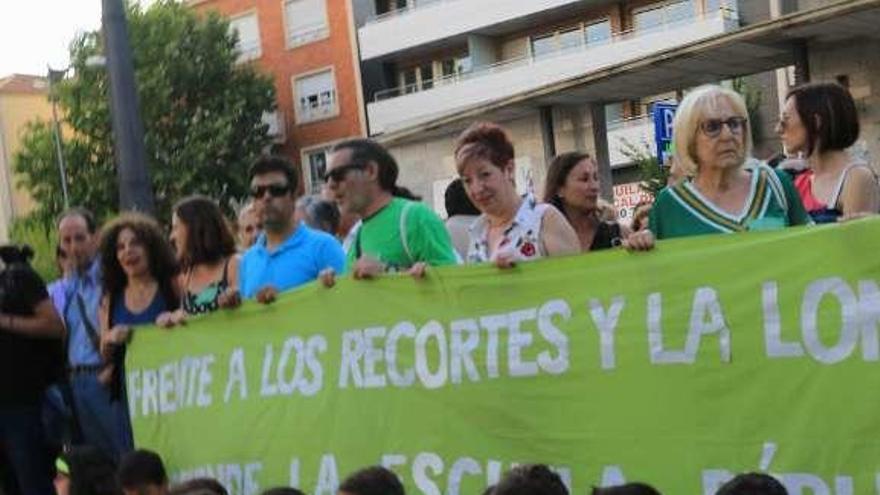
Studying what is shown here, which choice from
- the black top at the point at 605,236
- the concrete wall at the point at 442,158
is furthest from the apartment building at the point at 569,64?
the black top at the point at 605,236

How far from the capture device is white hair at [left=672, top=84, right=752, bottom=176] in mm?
3867

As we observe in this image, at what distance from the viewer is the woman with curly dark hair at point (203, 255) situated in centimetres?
532

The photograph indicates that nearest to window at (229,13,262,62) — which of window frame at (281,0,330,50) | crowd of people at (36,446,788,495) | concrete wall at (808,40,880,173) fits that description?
window frame at (281,0,330,50)

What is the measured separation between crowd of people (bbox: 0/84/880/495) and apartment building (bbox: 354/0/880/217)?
6.52m

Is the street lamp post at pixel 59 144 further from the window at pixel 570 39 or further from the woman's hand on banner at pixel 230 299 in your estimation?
the woman's hand on banner at pixel 230 299

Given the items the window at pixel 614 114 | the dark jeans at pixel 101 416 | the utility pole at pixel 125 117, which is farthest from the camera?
the window at pixel 614 114

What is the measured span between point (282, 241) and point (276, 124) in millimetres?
34679

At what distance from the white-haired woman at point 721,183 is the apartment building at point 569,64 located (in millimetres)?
7837

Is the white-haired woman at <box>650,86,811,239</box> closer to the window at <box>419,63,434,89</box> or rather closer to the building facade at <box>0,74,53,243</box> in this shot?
the window at <box>419,63,434,89</box>

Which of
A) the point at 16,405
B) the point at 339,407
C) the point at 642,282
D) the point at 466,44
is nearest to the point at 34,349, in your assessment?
the point at 16,405

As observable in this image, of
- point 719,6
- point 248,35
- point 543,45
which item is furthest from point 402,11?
point 719,6

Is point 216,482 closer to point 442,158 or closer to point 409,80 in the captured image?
point 442,158

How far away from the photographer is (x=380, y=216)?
4.67m

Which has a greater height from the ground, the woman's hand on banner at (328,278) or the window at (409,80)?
the window at (409,80)
